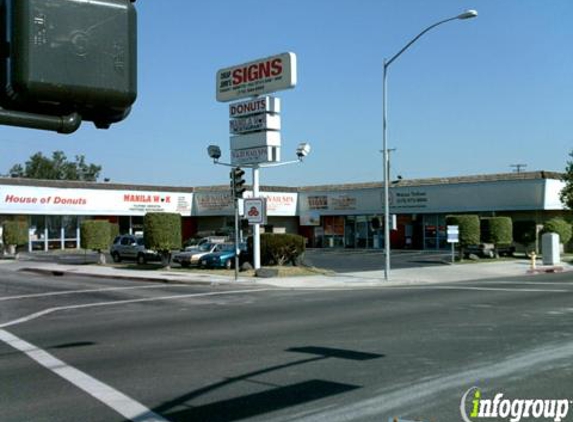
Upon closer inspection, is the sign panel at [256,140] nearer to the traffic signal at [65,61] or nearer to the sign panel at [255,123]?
the sign panel at [255,123]

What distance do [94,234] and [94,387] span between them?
3045cm

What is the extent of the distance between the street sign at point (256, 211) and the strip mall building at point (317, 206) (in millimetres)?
16726

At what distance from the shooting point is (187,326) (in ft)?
45.1

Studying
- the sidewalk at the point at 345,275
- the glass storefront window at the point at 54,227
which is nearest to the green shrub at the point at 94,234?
the sidewalk at the point at 345,275

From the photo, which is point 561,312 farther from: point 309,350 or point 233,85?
point 233,85

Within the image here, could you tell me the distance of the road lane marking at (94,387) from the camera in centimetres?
687

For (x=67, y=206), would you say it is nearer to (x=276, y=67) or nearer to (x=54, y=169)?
(x=276, y=67)

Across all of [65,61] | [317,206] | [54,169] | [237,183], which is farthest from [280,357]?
[54,169]

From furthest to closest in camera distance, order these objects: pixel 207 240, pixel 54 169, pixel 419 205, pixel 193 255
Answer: pixel 54 169
pixel 419 205
pixel 207 240
pixel 193 255

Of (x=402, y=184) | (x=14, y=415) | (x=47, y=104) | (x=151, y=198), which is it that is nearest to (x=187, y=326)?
(x=14, y=415)

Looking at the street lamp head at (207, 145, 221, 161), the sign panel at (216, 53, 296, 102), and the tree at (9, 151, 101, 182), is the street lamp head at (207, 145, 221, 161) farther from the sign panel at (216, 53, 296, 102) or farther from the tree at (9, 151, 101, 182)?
the tree at (9, 151, 101, 182)

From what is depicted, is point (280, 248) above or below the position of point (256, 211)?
below

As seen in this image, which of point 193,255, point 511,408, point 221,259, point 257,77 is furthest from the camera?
point 193,255

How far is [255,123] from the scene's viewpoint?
31.0 m
